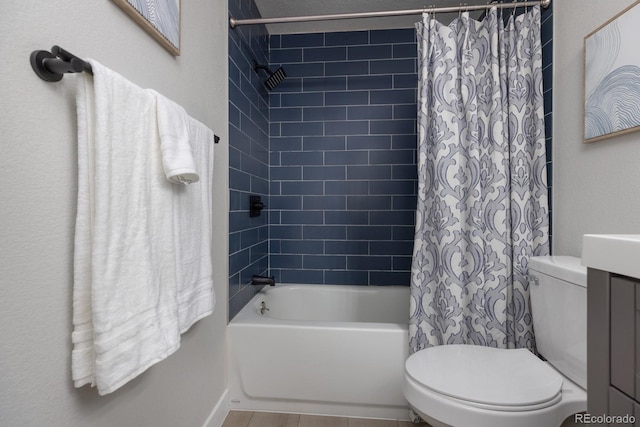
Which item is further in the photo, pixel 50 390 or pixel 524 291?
pixel 524 291

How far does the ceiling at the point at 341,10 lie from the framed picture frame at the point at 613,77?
1.11m

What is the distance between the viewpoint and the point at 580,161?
1.38 meters

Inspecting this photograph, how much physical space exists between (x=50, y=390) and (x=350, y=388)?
1.31 metres

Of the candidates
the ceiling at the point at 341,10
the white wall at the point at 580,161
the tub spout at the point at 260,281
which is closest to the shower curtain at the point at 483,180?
the white wall at the point at 580,161

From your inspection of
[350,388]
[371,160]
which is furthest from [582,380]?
[371,160]

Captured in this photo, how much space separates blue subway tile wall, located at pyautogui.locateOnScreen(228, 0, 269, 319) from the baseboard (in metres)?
0.41

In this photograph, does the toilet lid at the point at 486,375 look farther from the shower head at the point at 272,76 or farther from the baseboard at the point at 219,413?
the shower head at the point at 272,76

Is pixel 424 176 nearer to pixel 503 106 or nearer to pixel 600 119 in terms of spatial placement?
pixel 503 106

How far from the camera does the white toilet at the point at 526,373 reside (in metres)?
1.01

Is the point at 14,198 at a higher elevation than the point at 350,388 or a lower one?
higher

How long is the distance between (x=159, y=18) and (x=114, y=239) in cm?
76

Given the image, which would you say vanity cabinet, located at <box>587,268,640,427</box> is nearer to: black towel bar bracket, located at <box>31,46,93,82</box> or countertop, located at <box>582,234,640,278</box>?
countertop, located at <box>582,234,640,278</box>

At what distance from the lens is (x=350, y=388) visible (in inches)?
64.4

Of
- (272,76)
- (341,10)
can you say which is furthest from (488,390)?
(341,10)
